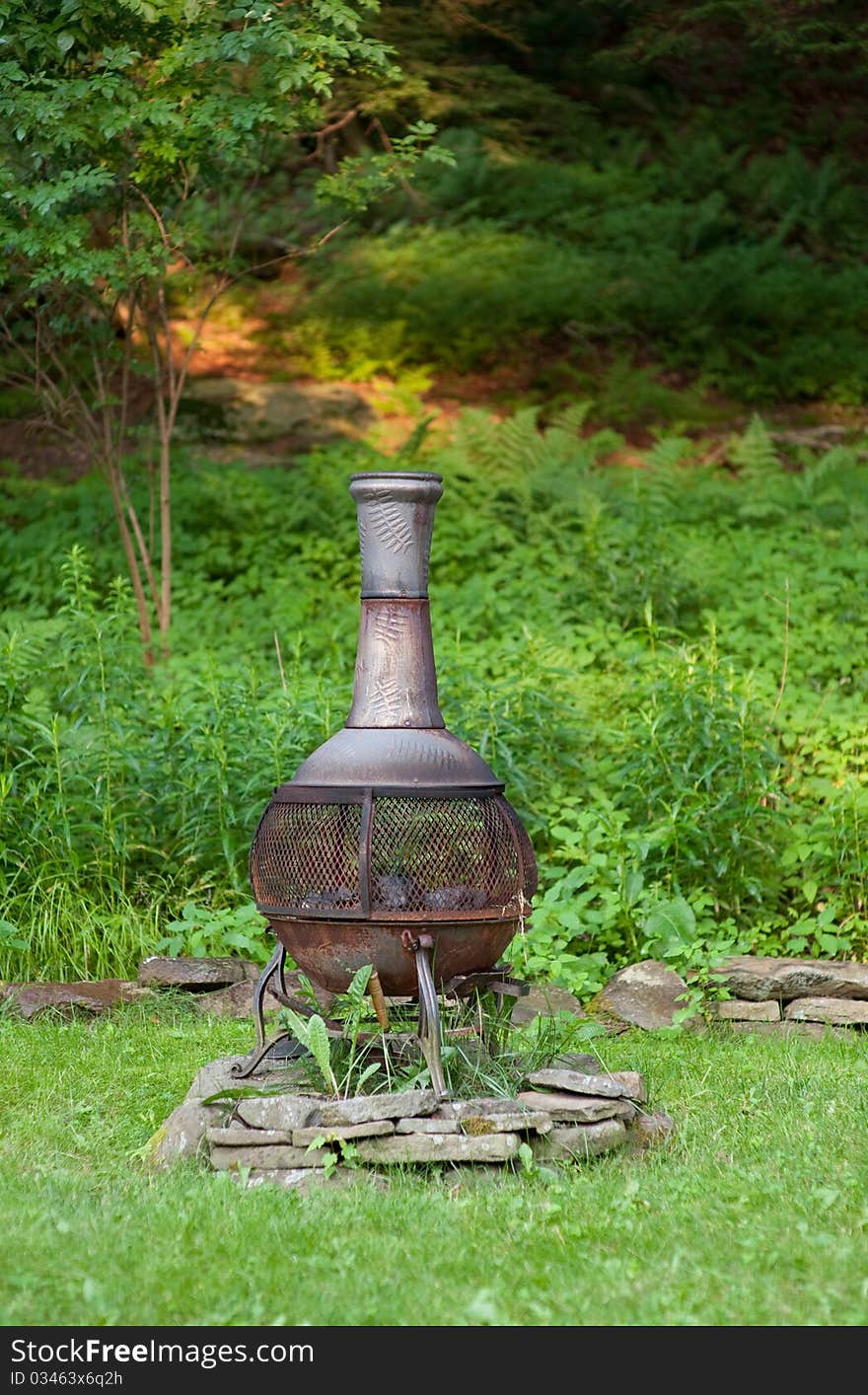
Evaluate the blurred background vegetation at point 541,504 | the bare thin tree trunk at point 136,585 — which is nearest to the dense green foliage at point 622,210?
the blurred background vegetation at point 541,504

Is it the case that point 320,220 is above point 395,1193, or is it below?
above

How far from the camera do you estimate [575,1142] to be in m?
4.03

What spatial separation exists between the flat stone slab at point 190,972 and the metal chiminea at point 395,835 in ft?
4.79

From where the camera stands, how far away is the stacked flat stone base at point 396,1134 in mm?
3883

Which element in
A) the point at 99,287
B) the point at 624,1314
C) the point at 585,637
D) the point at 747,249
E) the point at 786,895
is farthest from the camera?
the point at 747,249

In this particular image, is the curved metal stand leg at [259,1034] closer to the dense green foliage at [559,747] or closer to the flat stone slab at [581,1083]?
the flat stone slab at [581,1083]

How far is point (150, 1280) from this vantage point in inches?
118

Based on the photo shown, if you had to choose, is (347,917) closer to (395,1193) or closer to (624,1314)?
(395,1193)

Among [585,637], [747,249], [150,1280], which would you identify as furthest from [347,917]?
[747,249]

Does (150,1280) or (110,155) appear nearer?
(150,1280)

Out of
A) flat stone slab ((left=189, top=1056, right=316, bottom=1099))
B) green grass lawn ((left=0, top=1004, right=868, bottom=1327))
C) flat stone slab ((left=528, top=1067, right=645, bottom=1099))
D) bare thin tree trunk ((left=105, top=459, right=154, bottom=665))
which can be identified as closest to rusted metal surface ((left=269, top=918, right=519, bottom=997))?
flat stone slab ((left=189, top=1056, right=316, bottom=1099))

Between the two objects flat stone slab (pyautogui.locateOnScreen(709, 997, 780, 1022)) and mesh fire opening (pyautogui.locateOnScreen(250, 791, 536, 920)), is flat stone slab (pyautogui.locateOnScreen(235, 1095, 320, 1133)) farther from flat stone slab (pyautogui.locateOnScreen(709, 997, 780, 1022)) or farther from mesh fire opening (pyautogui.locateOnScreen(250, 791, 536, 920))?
flat stone slab (pyautogui.locateOnScreen(709, 997, 780, 1022))

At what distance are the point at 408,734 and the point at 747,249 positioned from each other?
10965mm

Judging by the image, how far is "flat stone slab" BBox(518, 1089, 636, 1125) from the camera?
4.09 meters
